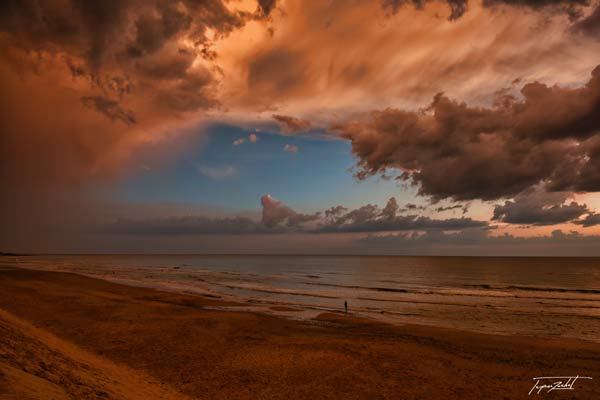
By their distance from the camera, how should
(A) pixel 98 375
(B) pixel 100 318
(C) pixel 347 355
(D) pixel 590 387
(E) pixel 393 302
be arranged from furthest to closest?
(E) pixel 393 302 → (B) pixel 100 318 → (C) pixel 347 355 → (D) pixel 590 387 → (A) pixel 98 375

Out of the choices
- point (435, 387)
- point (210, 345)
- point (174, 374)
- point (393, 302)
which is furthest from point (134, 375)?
point (393, 302)

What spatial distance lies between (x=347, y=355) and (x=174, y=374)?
8509mm

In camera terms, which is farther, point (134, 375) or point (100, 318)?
point (100, 318)

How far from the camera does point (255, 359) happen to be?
1634cm

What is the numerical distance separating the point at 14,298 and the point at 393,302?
40314mm

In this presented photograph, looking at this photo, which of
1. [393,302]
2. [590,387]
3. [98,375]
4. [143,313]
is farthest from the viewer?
[393,302]

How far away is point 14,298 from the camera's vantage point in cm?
2916

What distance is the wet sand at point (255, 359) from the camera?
37.4 feet

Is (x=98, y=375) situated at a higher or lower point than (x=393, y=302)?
higher

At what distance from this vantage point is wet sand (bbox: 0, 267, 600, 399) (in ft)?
37.4

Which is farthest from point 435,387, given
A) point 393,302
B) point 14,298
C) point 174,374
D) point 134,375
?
point 14,298

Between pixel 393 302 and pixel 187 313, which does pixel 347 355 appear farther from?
pixel 393 302

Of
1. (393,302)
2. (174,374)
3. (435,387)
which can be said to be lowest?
(393,302)

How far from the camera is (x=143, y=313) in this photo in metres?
26.1
